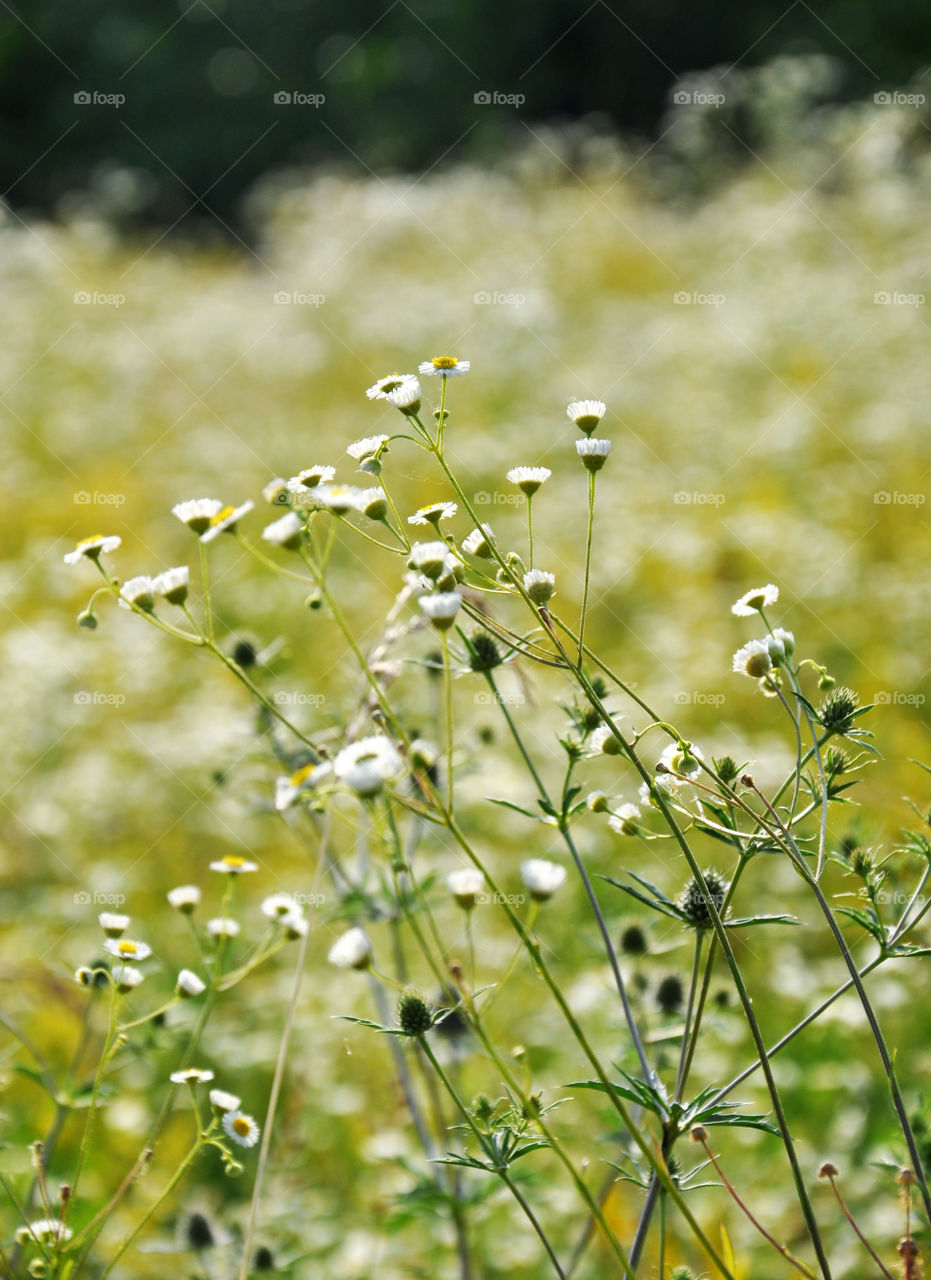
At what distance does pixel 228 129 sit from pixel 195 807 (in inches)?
620

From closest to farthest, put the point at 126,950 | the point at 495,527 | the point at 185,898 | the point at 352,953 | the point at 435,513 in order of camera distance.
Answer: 1. the point at 352,953
2. the point at 435,513
3. the point at 126,950
4. the point at 185,898
5. the point at 495,527

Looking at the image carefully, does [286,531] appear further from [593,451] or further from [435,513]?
[593,451]

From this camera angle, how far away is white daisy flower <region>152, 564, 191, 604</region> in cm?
110

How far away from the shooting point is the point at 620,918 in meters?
1.63

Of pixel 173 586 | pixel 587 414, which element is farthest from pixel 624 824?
pixel 173 586

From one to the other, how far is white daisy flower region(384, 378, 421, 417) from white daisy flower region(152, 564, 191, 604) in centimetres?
27

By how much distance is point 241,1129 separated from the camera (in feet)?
3.95

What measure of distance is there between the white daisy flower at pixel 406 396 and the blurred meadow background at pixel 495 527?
20.8 inches

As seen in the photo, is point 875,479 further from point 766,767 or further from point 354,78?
point 354,78

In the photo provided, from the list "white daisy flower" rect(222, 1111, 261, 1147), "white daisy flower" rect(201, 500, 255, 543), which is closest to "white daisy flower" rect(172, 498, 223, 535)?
"white daisy flower" rect(201, 500, 255, 543)

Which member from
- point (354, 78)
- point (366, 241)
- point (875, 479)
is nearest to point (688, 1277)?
point (875, 479)

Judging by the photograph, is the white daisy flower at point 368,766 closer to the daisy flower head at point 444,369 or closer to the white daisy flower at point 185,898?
the daisy flower head at point 444,369

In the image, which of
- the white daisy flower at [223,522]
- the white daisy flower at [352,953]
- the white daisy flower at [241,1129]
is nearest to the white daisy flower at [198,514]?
the white daisy flower at [223,522]

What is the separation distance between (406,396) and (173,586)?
31cm
